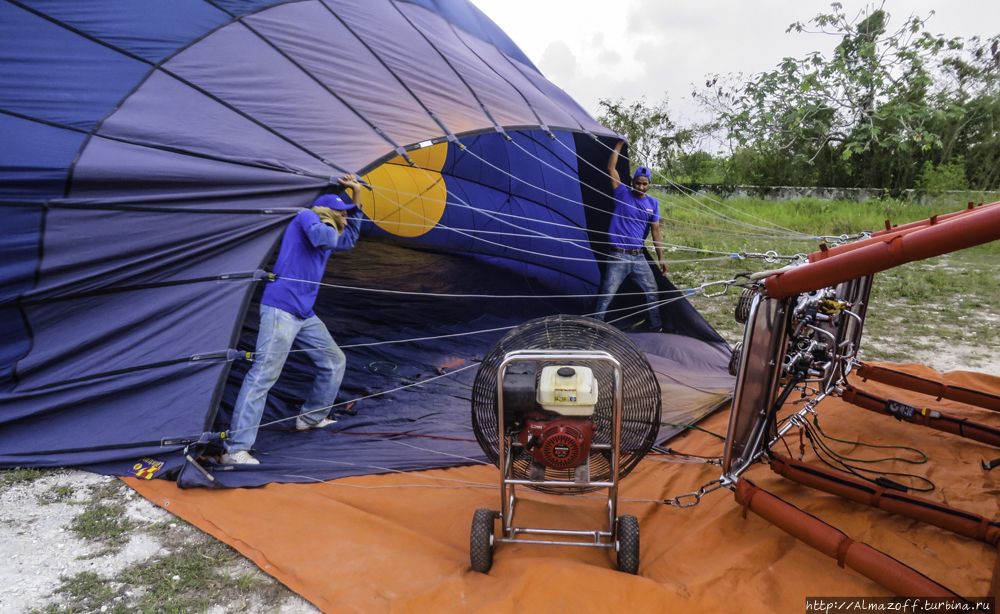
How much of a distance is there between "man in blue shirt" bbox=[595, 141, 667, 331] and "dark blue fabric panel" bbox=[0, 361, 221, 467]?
3329mm

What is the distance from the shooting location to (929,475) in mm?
3057

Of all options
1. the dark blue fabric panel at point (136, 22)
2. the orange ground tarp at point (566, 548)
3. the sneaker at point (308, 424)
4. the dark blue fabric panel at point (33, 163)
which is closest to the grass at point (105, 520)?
the orange ground tarp at point (566, 548)

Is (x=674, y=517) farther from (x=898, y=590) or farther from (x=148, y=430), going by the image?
(x=148, y=430)

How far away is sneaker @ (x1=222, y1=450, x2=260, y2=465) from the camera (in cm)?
315

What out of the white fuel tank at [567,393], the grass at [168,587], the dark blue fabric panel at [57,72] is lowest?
the grass at [168,587]

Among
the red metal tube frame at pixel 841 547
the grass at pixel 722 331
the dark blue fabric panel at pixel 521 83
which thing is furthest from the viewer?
the dark blue fabric panel at pixel 521 83

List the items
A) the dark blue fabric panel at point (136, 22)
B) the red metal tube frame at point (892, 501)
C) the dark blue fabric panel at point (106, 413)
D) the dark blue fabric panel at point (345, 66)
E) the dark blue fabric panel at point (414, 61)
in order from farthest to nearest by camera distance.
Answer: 1. the dark blue fabric panel at point (414, 61)
2. the dark blue fabric panel at point (345, 66)
3. the dark blue fabric panel at point (136, 22)
4. the dark blue fabric panel at point (106, 413)
5. the red metal tube frame at point (892, 501)

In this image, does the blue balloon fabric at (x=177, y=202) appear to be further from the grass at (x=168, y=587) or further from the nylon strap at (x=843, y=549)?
the nylon strap at (x=843, y=549)

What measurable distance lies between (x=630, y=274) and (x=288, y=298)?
3265 millimetres

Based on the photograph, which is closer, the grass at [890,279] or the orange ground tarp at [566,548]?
the orange ground tarp at [566,548]

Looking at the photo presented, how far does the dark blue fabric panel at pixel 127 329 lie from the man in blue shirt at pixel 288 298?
22 centimetres

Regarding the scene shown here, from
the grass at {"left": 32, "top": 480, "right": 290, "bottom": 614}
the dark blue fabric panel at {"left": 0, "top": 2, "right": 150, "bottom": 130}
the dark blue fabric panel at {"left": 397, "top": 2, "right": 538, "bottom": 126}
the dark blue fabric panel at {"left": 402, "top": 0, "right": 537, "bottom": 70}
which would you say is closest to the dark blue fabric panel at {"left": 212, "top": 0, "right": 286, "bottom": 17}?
the dark blue fabric panel at {"left": 0, "top": 2, "right": 150, "bottom": 130}

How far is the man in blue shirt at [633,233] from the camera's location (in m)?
5.46

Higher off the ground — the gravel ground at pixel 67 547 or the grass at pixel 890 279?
the grass at pixel 890 279
